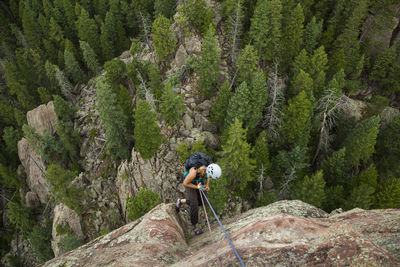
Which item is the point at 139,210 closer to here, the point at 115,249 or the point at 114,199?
the point at 115,249

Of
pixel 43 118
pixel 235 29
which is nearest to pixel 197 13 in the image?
pixel 235 29

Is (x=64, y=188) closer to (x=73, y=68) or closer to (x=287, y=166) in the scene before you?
(x=73, y=68)

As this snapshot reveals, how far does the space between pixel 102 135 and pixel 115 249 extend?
30216 millimetres

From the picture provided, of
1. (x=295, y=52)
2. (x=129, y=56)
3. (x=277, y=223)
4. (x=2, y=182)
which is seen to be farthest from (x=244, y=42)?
(x=2, y=182)

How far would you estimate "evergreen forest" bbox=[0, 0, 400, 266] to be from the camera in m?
24.0

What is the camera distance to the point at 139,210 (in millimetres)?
18859

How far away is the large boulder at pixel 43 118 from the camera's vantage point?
40.0 metres

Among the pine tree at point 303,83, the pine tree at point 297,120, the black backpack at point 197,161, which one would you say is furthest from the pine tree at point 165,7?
the black backpack at point 197,161

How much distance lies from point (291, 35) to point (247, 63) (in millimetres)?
8875

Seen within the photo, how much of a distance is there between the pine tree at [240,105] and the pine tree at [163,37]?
45.7 ft

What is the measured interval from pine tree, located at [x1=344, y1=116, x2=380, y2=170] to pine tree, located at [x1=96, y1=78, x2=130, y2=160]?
1139 inches

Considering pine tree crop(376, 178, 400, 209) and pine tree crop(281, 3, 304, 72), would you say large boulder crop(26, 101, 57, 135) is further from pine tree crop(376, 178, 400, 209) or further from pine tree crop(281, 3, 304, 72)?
pine tree crop(376, 178, 400, 209)

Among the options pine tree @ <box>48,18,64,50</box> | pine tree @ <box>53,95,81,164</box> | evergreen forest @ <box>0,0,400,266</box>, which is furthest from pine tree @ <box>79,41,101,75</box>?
pine tree @ <box>48,18,64,50</box>

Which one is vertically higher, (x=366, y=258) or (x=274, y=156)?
(x=366, y=258)
